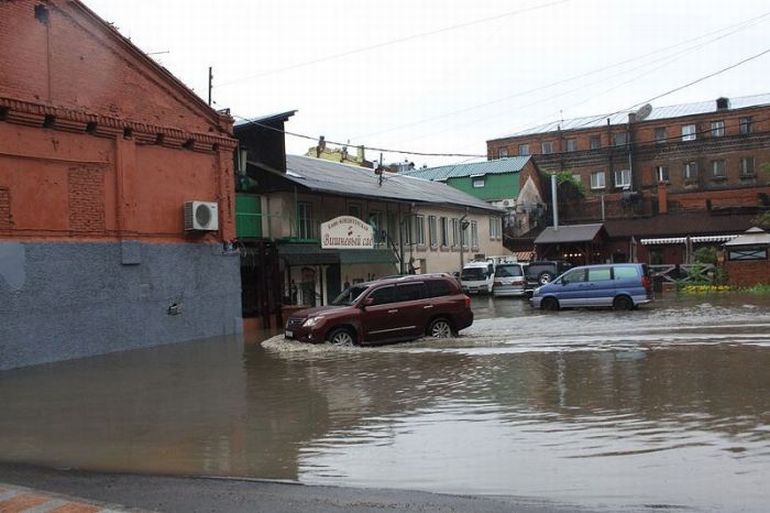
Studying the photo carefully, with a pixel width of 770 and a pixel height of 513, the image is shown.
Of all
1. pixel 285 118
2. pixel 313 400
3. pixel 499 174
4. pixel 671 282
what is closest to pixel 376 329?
pixel 313 400

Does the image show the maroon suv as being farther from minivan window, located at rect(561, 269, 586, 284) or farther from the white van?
the white van

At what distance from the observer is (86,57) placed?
17516mm

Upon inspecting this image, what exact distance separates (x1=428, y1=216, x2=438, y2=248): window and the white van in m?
2.26

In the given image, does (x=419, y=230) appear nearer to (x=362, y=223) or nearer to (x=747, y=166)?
(x=362, y=223)

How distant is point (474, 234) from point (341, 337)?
28.2m

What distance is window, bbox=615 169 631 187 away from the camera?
60.4m

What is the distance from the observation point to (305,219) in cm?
2769

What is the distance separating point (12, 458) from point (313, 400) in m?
4.03

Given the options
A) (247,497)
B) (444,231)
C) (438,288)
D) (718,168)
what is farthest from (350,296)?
(718,168)

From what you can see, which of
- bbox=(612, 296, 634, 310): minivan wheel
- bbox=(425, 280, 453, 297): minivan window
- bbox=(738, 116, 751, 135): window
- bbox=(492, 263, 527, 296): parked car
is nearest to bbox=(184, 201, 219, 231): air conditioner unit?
bbox=(425, 280, 453, 297): minivan window

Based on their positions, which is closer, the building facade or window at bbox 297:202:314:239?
the building facade

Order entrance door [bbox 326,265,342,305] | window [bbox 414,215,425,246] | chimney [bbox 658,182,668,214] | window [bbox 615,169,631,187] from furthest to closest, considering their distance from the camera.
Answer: window [bbox 615,169,631,187] < chimney [bbox 658,182,668,214] < window [bbox 414,215,425,246] < entrance door [bbox 326,265,342,305]

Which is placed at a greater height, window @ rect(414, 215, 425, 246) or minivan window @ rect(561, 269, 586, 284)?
window @ rect(414, 215, 425, 246)

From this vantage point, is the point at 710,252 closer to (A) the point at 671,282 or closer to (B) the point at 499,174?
(A) the point at 671,282
